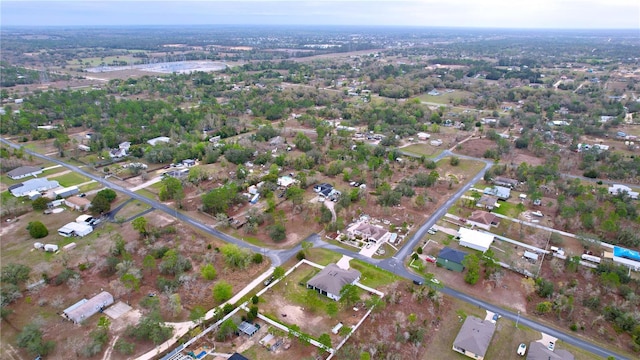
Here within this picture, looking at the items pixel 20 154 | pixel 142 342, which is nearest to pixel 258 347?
pixel 142 342

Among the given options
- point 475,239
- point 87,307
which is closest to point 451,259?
point 475,239

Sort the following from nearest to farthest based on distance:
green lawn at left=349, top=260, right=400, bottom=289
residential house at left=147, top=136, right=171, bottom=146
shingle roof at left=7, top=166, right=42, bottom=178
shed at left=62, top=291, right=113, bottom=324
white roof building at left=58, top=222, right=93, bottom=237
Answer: shed at left=62, top=291, right=113, bottom=324 < green lawn at left=349, top=260, right=400, bottom=289 < white roof building at left=58, top=222, right=93, bottom=237 < shingle roof at left=7, top=166, right=42, bottom=178 < residential house at left=147, top=136, right=171, bottom=146

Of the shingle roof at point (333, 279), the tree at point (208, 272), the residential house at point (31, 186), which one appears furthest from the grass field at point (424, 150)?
the residential house at point (31, 186)

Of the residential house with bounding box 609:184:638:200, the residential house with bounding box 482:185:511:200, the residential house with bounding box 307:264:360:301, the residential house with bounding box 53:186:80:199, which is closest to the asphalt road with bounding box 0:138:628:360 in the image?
the residential house with bounding box 482:185:511:200

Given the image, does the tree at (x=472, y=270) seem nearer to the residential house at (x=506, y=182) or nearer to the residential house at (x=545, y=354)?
the residential house at (x=545, y=354)

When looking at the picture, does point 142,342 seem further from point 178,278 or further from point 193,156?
point 193,156

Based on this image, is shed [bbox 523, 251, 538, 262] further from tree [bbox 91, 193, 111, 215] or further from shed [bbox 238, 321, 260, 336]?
tree [bbox 91, 193, 111, 215]

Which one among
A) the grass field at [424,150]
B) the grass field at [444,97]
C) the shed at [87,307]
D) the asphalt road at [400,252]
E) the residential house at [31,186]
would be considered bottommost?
the asphalt road at [400,252]
